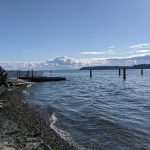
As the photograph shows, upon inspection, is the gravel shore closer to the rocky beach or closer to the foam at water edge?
the rocky beach

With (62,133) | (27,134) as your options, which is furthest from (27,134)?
(62,133)

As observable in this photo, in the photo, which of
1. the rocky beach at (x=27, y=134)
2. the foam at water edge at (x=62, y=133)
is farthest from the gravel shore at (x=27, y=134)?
the foam at water edge at (x=62, y=133)

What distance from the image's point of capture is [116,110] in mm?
28281

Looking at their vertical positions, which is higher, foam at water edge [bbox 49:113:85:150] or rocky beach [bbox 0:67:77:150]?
rocky beach [bbox 0:67:77:150]

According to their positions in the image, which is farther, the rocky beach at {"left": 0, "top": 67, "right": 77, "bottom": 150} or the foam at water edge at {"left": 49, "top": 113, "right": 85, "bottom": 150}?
the foam at water edge at {"left": 49, "top": 113, "right": 85, "bottom": 150}

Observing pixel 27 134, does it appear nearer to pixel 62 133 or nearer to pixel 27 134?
pixel 27 134

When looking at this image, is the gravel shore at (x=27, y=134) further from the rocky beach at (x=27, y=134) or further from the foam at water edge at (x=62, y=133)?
the foam at water edge at (x=62, y=133)

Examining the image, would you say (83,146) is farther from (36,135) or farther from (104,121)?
(104,121)

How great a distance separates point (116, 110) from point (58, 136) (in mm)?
11861

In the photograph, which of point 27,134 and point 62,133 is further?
point 62,133

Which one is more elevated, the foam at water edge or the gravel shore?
the gravel shore

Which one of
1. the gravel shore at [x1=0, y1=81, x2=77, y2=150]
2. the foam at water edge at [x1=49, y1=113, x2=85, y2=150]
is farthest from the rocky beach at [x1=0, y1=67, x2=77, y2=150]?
the foam at water edge at [x1=49, y1=113, x2=85, y2=150]

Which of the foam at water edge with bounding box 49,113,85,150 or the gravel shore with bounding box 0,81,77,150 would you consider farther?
the foam at water edge with bounding box 49,113,85,150

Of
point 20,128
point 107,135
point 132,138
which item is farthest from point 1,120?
point 132,138
